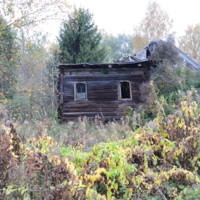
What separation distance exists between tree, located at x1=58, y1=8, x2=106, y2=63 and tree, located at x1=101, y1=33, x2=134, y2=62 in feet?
51.4

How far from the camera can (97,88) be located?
15.1m

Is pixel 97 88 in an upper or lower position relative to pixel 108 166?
upper

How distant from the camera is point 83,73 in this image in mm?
15133

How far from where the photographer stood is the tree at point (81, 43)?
23031mm

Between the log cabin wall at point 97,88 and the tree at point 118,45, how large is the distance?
83.3ft

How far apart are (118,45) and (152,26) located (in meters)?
10.7

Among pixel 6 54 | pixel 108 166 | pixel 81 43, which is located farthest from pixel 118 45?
pixel 108 166

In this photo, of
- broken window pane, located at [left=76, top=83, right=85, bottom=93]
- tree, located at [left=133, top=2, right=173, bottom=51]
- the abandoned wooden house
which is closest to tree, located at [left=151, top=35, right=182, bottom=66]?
the abandoned wooden house

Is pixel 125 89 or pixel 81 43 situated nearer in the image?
pixel 125 89

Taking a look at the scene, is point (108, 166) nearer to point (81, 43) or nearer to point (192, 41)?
point (81, 43)

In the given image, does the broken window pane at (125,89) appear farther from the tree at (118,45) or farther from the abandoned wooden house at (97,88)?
the tree at (118,45)

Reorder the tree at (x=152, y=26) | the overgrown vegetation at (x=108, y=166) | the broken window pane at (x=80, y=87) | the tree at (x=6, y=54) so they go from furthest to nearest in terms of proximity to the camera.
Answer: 1. the tree at (x=152, y=26)
2. the broken window pane at (x=80, y=87)
3. the tree at (x=6, y=54)
4. the overgrown vegetation at (x=108, y=166)

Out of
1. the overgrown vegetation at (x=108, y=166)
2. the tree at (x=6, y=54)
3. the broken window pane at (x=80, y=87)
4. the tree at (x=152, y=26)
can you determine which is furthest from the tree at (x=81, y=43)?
the overgrown vegetation at (x=108, y=166)

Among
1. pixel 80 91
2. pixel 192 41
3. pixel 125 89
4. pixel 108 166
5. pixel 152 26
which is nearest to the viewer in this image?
pixel 108 166
